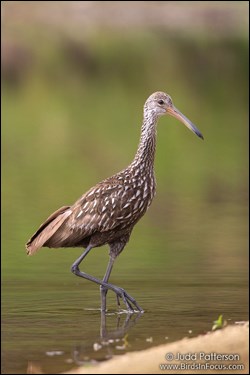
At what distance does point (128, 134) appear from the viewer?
29359 millimetres

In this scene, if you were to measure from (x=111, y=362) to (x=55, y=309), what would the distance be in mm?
2700

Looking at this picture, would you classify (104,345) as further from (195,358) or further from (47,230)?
(47,230)

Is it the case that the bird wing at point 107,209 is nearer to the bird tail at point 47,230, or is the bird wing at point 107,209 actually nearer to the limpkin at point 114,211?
the limpkin at point 114,211

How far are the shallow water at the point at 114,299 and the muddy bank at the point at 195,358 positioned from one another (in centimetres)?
49

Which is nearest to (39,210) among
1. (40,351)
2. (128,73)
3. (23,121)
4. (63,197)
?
(63,197)

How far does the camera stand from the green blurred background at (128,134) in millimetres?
13359

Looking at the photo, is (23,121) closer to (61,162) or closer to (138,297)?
(61,162)

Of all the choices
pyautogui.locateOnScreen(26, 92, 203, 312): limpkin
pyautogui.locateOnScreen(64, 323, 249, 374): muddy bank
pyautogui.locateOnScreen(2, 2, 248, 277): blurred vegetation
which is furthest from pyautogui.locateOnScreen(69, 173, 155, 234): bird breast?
pyautogui.locateOnScreen(2, 2, 248, 277): blurred vegetation

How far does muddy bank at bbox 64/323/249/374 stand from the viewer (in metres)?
8.03

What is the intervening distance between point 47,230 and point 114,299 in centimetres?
103

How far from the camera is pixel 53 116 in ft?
112

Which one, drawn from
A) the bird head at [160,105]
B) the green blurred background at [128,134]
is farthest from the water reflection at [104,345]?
the bird head at [160,105]

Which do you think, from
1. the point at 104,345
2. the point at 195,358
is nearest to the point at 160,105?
the point at 104,345

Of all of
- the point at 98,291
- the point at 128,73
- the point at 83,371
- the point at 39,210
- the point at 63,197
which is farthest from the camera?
the point at 128,73
